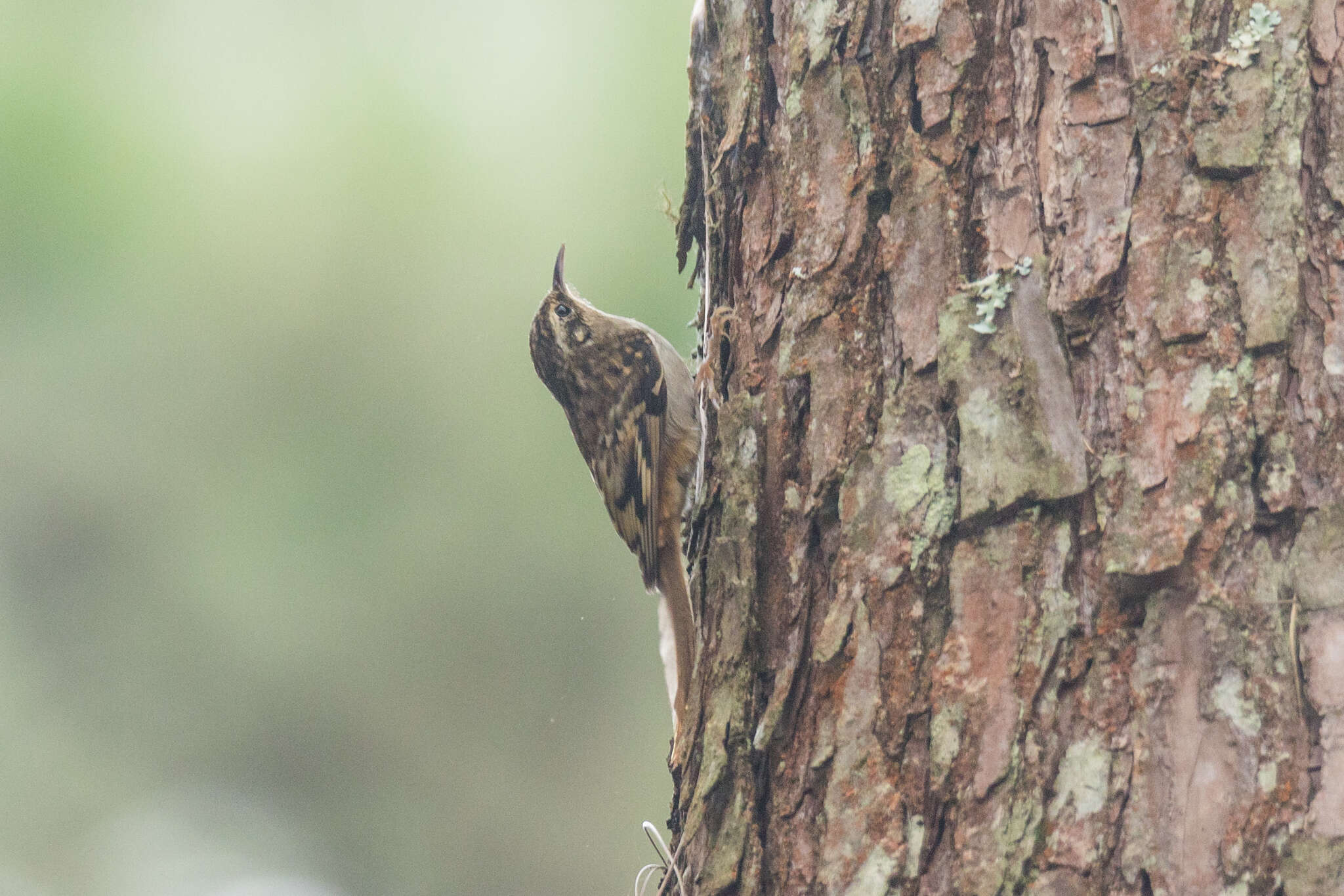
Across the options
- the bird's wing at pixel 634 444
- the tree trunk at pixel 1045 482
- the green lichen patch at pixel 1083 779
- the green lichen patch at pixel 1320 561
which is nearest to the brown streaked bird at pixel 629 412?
the bird's wing at pixel 634 444

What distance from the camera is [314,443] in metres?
4.56

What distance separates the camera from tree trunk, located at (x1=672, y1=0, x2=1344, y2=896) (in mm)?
1045

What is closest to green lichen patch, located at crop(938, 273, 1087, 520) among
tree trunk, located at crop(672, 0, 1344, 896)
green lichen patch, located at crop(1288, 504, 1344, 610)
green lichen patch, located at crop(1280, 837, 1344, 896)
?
tree trunk, located at crop(672, 0, 1344, 896)

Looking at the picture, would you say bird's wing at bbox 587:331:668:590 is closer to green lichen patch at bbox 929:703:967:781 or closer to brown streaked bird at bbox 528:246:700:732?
brown streaked bird at bbox 528:246:700:732

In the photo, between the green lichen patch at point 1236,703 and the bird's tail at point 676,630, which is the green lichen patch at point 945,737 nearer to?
the green lichen patch at point 1236,703

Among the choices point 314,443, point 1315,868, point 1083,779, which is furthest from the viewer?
point 314,443

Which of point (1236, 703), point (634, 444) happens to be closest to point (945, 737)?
point (1236, 703)

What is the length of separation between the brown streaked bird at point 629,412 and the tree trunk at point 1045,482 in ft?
2.91

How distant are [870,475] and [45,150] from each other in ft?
14.9

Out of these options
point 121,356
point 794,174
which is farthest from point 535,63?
point 794,174

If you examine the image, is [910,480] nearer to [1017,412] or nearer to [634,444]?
[1017,412]

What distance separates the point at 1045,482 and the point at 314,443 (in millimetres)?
3936

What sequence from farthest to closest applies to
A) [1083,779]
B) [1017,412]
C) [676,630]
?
[676,630] → [1017,412] → [1083,779]

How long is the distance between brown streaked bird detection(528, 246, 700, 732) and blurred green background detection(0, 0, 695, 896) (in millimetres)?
1426
